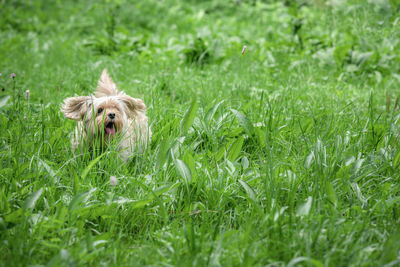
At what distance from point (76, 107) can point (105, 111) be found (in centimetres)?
37

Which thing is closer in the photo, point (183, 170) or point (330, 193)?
point (330, 193)

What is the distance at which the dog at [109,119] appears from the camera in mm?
3195

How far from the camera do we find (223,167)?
2.77 m

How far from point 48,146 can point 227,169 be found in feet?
4.92

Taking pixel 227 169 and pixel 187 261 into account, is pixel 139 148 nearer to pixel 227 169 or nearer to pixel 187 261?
pixel 227 169

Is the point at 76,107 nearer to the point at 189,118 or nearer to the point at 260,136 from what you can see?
the point at 189,118

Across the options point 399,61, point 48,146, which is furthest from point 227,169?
point 399,61

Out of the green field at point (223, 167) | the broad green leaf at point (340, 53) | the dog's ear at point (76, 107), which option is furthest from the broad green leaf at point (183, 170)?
the broad green leaf at point (340, 53)

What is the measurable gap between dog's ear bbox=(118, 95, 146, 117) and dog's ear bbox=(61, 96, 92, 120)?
0.29m

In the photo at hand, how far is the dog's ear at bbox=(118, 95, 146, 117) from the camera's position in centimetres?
341

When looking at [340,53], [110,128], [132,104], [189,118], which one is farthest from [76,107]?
[340,53]

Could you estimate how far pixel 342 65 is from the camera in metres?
5.37

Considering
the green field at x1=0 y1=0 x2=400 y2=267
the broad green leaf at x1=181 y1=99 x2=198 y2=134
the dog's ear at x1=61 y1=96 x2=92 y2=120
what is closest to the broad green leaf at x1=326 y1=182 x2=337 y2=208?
the green field at x1=0 y1=0 x2=400 y2=267

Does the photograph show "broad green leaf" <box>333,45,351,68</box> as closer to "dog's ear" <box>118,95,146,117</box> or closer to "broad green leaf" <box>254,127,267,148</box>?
"broad green leaf" <box>254,127,267,148</box>
